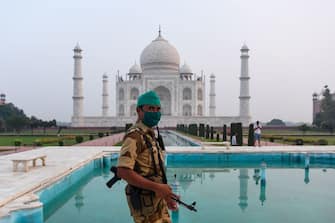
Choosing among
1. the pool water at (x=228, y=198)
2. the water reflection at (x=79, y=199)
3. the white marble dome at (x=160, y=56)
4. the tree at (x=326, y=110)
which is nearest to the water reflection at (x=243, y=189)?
the pool water at (x=228, y=198)

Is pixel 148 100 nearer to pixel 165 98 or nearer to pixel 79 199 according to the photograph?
pixel 79 199

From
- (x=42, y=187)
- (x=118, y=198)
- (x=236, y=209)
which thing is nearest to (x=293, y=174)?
(x=236, y=209)

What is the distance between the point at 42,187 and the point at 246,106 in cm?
3263

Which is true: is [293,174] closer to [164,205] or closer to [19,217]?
[19,217]

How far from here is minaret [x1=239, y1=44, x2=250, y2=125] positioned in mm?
36050

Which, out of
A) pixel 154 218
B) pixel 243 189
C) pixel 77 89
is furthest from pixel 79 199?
pixel 77 89

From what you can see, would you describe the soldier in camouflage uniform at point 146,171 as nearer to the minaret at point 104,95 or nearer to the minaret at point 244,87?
the minaret at point 244,87

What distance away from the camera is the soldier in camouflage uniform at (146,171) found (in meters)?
1.66

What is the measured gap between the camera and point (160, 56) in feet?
132

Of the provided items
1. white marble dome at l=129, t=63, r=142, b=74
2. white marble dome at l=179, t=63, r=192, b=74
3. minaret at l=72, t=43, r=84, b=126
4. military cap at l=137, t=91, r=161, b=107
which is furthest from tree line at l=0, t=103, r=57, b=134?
military cap at l=137, t=91, r=161, b=107

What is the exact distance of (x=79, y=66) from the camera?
35.8m

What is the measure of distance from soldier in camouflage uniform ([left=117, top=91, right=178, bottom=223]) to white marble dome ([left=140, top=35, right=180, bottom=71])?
38.8m

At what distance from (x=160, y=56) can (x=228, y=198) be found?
35131 millimetres

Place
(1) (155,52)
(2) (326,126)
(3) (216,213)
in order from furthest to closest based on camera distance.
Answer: (1) (155,52)
(2) (326,126)
(3) (216,213)
